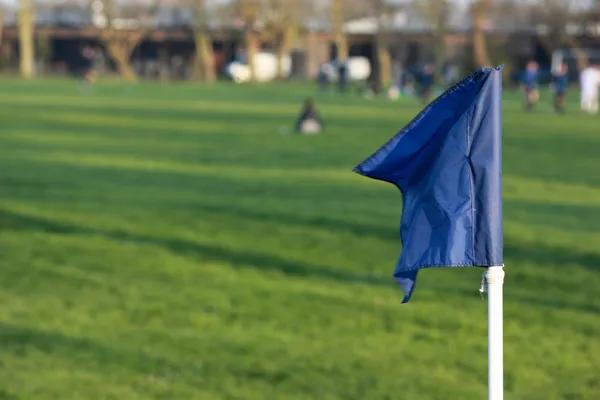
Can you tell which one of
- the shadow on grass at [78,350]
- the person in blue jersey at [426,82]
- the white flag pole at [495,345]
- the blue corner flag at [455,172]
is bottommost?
the person in blue jersey at [426,82]

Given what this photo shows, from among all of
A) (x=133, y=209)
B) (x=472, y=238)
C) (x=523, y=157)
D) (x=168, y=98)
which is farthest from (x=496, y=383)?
(x=168, y=98)

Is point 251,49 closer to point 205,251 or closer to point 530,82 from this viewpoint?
Answer: point 530,82

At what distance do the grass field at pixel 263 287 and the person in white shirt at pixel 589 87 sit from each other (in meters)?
17.6

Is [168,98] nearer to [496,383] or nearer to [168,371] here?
[168,371]

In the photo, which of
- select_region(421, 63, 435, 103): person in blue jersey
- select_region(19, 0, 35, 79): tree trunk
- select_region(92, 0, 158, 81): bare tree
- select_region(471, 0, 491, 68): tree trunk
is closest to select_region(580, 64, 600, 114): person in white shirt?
select_region(421, 63, 435, 103): person in blue jersey

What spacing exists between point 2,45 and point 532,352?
86.3m

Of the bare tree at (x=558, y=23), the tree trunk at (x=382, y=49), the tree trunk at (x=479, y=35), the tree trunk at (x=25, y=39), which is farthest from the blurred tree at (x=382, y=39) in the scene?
the tree trunk at (x=25, y=39)

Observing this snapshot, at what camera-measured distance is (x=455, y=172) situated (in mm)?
4953

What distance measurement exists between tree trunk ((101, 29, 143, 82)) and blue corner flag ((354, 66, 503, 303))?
7654cm

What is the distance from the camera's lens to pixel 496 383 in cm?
489

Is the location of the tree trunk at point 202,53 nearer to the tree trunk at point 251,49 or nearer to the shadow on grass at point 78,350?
the tree trunk at point 251,49

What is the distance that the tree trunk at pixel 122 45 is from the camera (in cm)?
8288

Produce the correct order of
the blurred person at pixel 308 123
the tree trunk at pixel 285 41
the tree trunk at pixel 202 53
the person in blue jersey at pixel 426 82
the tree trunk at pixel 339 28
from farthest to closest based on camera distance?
the tree trunk at pixel 339 28 → the tree trunk at pixel 285 41 → the tree trunk at pixel 202 53 → the person in blue jersey at pixel 426 82 → the blurred person at pixel 308 123

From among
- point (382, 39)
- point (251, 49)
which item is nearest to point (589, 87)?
point (251, 49)
